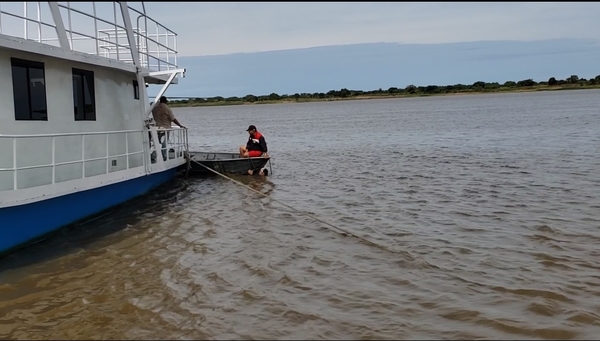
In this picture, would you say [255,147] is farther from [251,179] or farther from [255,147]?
[251,179]

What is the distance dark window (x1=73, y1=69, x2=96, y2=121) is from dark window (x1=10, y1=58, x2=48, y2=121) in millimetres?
917

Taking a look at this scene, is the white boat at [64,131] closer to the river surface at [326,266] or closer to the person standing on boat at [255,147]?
the river surface at [326,266]

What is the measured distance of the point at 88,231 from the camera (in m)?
9.73

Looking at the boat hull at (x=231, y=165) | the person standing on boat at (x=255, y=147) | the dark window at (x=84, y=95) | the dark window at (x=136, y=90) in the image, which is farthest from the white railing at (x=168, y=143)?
the person standing on boat at (x=255, y=147)

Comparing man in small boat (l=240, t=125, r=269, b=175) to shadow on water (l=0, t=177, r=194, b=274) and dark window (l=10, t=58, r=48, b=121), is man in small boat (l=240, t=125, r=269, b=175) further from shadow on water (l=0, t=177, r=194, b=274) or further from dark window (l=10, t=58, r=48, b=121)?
dark window (l=10, t=58, r=48, b=121)

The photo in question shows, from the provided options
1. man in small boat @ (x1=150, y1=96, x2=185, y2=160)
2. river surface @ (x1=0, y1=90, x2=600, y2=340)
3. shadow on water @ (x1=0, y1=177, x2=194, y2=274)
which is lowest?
river surface @ (x1=0, y1=90, x2=600, y2=340)

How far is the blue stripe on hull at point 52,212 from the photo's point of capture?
7965 millimetres

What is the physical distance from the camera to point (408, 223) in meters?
10.3

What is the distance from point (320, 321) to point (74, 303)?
2986 millimetres

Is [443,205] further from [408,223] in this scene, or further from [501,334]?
[501,334]

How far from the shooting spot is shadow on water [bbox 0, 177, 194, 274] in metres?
8.14

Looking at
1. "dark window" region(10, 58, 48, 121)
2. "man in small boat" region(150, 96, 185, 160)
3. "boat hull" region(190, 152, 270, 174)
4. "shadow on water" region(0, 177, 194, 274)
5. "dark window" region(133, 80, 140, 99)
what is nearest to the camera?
"shadow on water" region(0, 177, 194, 274)

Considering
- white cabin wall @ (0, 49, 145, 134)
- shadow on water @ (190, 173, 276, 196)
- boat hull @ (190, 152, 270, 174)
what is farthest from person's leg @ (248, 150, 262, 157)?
white cabin wall @ (0, 49, 145, 134)

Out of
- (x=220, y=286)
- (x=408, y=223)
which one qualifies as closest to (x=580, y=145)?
(x=408, y=223)
